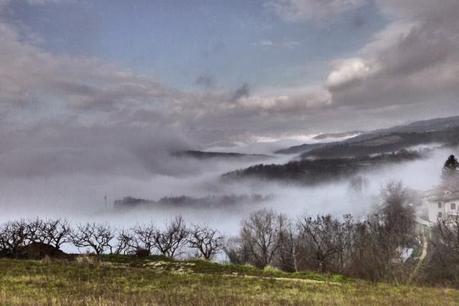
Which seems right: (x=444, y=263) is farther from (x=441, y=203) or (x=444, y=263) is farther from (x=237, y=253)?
(x=441, y=203)

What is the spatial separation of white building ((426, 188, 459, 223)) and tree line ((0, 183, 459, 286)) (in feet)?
52.4

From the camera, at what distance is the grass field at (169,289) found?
21453mm

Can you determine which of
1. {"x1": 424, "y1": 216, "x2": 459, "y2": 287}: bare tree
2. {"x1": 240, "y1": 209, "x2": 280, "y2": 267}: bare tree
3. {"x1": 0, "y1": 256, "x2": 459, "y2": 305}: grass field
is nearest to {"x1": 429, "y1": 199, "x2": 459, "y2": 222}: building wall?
{"x1": 424, "y1": 216, "x2": 459, "y2": 287}: bare tree

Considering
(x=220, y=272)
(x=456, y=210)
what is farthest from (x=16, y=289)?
(x=456, y=210)

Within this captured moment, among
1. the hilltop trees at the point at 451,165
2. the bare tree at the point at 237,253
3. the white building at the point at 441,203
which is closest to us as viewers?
the bare tree at the point at 237,253

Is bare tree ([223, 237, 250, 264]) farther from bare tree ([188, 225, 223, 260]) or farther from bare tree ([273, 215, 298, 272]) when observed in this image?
bare tree ([188, 225, 223, 260])

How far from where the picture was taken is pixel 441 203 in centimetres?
15000

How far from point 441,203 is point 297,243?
64.1 m

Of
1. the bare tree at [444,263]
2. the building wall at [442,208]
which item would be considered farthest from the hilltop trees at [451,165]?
the bare tree at [444,263]

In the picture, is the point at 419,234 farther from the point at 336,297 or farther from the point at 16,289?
the point at 16,289

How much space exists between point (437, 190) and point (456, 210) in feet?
34.8


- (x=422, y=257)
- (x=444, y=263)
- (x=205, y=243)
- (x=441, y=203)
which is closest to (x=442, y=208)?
(x=441, y=203)

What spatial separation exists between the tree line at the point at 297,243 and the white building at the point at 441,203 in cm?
1598

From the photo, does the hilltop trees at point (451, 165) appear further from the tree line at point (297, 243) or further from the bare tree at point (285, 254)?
the bare tree at point (285, 254)
